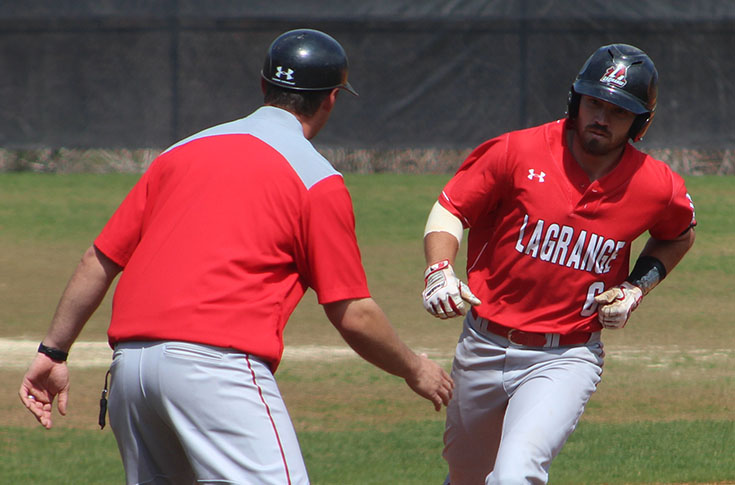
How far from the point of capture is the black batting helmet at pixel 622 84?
12.9 ft

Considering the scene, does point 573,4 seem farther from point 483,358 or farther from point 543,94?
point 483,358

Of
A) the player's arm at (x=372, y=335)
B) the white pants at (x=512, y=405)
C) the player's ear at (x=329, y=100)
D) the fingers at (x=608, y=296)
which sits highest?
the player's ear at (x=329, y=100)

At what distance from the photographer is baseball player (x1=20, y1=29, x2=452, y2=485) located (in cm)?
282

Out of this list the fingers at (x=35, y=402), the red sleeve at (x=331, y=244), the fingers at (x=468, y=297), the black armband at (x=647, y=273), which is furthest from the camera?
the black armband at (x=647, y=273)

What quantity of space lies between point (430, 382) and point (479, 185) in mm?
1033

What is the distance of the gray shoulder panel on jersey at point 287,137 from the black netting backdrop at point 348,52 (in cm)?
1013

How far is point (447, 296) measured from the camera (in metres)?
3.69

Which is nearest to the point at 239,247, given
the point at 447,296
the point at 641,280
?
the point at 447,296

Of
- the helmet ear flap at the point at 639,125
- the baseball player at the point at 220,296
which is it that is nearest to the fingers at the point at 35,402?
the baseball player at the point at 220,296

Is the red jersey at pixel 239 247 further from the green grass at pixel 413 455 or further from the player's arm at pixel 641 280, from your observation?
the green grass at pixel 413 455

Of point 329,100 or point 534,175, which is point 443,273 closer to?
point 534,175

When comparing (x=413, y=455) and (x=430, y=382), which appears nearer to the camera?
(x=430, y=382)

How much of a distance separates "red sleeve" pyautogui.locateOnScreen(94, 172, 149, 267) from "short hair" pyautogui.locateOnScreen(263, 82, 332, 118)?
0.45 metres

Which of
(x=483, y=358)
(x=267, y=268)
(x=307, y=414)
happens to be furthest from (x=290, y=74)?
(x=307, y=414)
